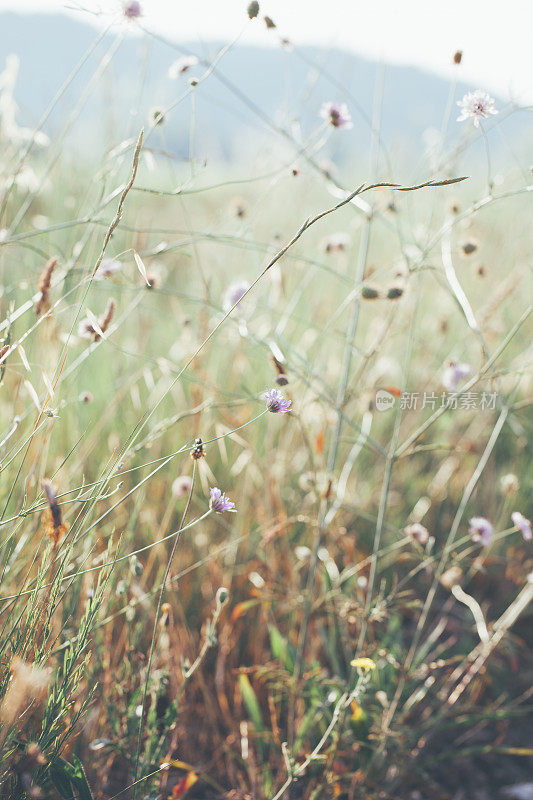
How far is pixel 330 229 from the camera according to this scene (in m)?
3.50

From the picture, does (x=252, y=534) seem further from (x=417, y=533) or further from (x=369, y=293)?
(x=369, y=293)

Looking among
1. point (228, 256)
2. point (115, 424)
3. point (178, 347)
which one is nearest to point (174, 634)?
point (115, 424)

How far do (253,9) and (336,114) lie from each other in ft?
0.79

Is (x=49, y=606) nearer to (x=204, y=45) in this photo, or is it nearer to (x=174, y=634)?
(x=174, y=634)

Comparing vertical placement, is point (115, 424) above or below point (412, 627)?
above

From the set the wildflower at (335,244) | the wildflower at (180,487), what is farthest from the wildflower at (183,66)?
the wildflower at (180,487)

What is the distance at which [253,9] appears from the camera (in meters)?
0.94

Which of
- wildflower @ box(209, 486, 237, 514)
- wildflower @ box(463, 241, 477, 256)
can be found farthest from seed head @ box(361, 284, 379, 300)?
wildflower @ box(209, 486, 237, 514)

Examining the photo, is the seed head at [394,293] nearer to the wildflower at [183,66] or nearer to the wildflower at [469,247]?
the wildflower at [469,247]

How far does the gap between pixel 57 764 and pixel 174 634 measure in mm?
311

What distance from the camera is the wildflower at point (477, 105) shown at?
0.93 metres

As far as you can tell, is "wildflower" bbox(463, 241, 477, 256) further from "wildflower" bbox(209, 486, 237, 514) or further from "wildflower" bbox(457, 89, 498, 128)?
"wildflower" bbox(209, 486, 237, 514)

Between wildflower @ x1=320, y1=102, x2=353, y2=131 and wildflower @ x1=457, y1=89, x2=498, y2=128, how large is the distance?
0.74 feet

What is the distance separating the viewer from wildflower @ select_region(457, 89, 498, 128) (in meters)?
0.93
